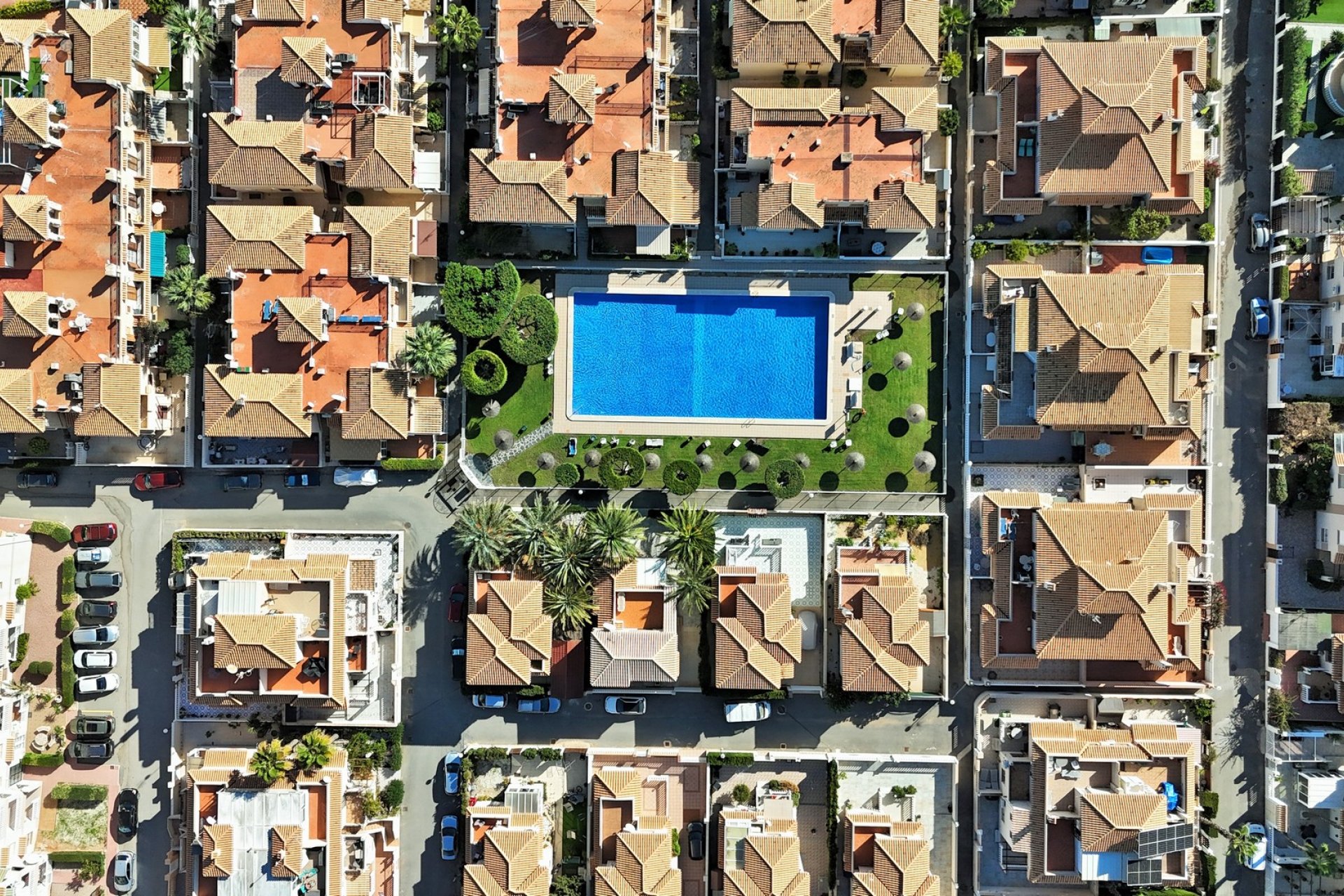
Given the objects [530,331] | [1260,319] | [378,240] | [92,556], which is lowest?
[92,556]

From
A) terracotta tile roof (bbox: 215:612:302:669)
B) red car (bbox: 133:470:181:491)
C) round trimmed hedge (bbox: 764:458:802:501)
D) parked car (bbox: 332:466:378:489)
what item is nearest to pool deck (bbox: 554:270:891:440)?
round trimmed hedge (bbox: 764:458:802:501)

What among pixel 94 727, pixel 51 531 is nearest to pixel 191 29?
pixel 51 531

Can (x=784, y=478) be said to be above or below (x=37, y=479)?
above

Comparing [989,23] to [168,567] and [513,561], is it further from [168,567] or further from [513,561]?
[168,567]

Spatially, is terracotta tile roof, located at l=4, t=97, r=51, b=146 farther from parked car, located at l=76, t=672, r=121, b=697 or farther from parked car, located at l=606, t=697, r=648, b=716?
parked car, located at l=606, t=697, r=648, b=716

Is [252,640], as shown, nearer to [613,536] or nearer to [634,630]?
[613,536]

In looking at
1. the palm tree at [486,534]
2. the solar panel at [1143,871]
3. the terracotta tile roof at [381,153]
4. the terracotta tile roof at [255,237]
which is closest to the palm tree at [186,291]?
the terracotta tile roof at [255,237]

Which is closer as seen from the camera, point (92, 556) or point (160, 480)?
point (92, 556)
